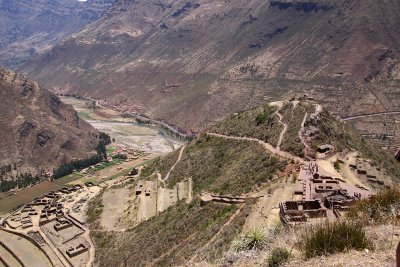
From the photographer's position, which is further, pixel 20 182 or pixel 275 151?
pixel 20 182

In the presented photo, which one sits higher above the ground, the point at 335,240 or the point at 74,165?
the point at 335,240

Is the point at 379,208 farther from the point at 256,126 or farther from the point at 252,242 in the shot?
the point at 256,126

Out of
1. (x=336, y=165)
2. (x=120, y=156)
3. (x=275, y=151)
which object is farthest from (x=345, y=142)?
(x=120, y=156)

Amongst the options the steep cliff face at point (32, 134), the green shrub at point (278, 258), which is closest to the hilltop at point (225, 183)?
the green shrub at point (278, 258)

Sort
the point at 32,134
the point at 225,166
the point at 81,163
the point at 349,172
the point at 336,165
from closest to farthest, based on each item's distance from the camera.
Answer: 1. the point at 349,172
2. the point at 336,165
3. the point at 225,166
4. the point at 81,163
5. the point at 32,134

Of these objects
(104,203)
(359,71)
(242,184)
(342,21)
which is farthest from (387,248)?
(342,21)

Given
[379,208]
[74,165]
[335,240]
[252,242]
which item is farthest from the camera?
[74,165]
